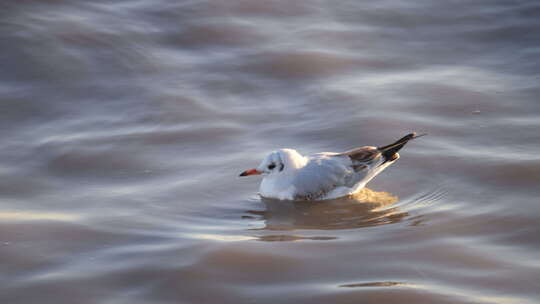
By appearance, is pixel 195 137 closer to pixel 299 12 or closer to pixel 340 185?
pixel 340 185

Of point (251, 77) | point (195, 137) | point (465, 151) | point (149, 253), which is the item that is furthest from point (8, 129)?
point (465, 151)

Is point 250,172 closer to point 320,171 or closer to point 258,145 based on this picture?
point 320,171

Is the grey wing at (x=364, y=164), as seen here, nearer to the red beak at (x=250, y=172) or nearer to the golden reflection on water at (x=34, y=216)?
the red beak at (x=250, y=172)

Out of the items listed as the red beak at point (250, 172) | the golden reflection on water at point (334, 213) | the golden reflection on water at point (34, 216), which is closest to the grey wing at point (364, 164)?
the golden reflection on water at point (334, 213)

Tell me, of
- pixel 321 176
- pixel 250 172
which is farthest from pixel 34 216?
pixel 321 176

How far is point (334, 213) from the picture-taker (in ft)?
25.1

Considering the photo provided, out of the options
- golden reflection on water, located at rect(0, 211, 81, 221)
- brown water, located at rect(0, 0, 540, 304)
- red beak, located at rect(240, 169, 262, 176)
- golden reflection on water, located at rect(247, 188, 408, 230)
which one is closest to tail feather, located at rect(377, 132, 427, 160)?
brown water, located at rect(0, 0, 540, 304)

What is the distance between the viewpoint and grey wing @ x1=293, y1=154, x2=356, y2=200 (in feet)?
26.2

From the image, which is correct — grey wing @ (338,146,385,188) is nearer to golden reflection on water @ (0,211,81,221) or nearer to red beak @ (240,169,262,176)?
red beak @ (240,169,262,176)

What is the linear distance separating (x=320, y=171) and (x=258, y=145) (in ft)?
3.81

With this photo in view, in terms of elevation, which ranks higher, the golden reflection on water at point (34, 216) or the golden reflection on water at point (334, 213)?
the golden reflection on water at point (34, 216)

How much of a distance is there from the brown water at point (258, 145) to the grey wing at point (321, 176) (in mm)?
146

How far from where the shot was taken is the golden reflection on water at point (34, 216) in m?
7.22

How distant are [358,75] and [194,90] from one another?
2124 mm
